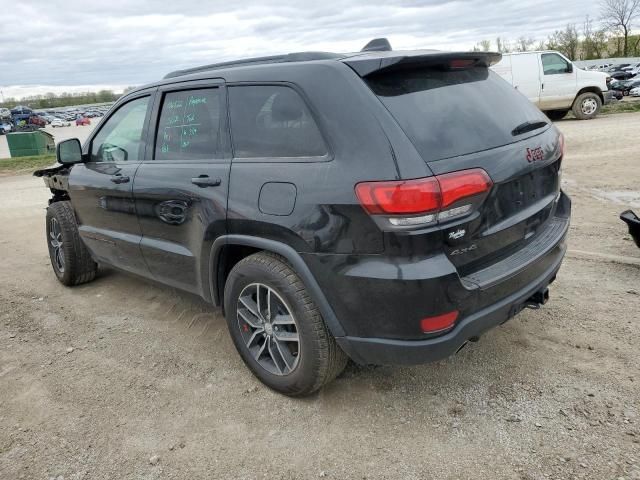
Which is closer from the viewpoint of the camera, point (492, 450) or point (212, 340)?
point (492, 450)

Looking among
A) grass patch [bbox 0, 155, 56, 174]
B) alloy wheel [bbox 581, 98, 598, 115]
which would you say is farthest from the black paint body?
grass patch [bbox 0, 155, 56, 174]

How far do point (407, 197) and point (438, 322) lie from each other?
57 centimetres

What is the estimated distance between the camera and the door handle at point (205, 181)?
295 centimetres

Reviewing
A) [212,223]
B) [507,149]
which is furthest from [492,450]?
[212,223]

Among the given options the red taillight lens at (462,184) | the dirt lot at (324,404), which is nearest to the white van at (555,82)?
the dirt lot at (324,404)

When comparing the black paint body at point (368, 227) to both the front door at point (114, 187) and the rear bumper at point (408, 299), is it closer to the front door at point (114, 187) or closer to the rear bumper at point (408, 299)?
the rear bumper at point (408, 299)

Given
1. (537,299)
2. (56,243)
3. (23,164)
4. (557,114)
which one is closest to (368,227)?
(537,299)

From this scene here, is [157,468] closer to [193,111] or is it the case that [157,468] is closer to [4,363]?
[4,363]

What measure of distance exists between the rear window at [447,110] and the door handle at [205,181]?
3.34 feet

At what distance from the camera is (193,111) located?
10.8ft

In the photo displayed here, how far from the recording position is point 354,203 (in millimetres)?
2316

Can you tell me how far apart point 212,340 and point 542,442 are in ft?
7.27

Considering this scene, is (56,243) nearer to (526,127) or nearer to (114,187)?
(114,187)

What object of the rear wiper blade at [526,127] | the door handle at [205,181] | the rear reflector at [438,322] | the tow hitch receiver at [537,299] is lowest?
the tow hitch receiver at [537,299]
